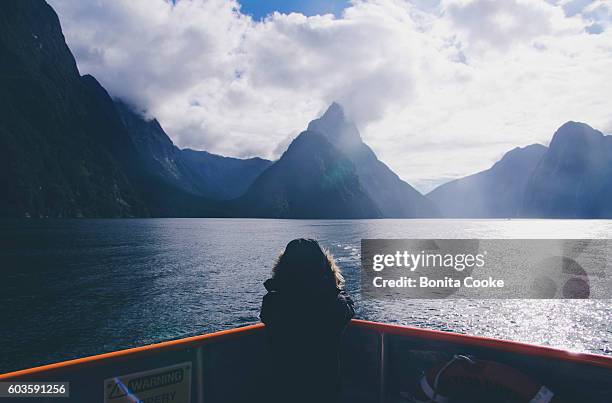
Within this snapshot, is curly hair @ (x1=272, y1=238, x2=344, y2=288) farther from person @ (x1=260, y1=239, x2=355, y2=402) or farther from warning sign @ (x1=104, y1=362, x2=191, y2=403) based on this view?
warning sign @ (x1=104, y1=362, x2=191, y2=403)

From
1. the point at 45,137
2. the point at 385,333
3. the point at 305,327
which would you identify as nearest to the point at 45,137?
the point at 45,137

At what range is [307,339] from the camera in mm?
3965

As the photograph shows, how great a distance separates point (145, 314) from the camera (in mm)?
23594

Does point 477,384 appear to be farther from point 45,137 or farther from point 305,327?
point 45,137

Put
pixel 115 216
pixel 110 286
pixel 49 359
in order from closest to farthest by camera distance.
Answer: pixel 49 359 < pixel 110 286 < pixel 115 216

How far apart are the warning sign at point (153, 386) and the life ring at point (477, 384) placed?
3042 mm

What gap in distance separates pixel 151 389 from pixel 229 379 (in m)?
1.10

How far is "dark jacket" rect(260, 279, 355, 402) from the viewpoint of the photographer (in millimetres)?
3965

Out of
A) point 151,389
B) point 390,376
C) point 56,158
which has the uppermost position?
point 56,158

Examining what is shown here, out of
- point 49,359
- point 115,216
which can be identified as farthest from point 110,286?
point 115,216

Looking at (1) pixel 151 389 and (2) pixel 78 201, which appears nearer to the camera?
(1) pixel 151 389

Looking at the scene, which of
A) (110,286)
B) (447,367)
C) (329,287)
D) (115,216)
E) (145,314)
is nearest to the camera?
(329,287)

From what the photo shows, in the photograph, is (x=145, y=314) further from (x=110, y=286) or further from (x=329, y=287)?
(x=329, y=287)

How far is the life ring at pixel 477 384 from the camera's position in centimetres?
415
